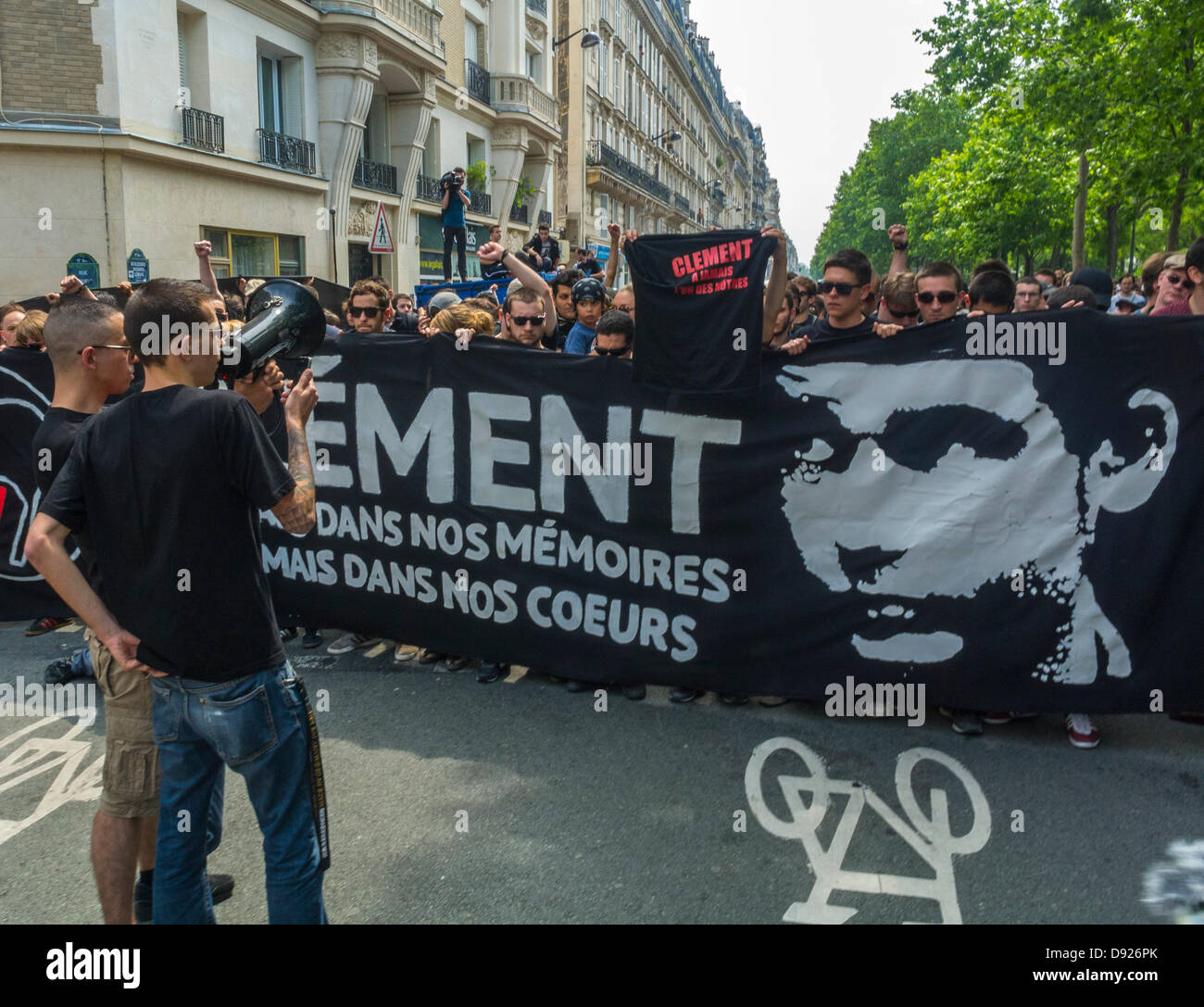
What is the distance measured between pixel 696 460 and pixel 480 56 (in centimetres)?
2998

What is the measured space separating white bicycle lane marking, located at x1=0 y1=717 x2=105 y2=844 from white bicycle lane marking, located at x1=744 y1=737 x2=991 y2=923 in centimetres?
281

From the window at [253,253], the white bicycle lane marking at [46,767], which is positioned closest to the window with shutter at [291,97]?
the window at [253,253]

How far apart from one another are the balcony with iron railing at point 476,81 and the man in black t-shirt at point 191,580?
29.6m

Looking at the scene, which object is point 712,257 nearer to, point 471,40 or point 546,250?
point 546,250

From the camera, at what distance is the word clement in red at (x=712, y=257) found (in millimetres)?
4438

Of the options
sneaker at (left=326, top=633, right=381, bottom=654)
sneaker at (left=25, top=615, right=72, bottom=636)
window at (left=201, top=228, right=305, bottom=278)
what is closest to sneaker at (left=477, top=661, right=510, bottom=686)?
sneaker at (left=326, top=633, right=381, bottom=654)

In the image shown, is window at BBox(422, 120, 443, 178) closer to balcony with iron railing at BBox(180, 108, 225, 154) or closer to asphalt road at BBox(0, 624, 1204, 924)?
balcony with iron railing at BBox(180, 108, 225, 154)

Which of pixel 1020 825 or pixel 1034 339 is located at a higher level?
pixel 1034 339

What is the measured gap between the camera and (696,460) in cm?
482

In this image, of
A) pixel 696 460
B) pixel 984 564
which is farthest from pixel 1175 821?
pixel 696 460

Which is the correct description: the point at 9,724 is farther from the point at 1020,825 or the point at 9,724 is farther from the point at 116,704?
the point at 1020,825

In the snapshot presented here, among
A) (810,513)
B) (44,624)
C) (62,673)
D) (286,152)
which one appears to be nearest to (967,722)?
(810,513)

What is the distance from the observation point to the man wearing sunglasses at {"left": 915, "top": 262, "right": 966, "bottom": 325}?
4973 mm

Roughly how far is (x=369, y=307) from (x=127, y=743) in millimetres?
4104
